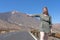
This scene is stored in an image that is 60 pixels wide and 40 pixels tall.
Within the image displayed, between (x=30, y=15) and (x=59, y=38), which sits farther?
(x=59, y=38)

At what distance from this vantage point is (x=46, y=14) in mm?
10102

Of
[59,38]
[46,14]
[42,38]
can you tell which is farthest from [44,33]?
[59,38]

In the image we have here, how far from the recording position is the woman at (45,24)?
32.1ft

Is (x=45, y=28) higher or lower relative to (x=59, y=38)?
lower

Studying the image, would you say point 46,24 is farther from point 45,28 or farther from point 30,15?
point 30,15

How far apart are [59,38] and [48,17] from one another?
1331cm

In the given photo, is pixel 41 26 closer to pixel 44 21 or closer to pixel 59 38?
pixel 44 21

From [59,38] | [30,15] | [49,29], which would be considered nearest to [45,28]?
[49,29]

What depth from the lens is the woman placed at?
9797mm

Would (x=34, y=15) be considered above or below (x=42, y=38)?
above

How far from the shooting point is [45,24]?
997cm

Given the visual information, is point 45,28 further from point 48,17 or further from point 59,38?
point 59,38

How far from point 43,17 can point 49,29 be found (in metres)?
0.55

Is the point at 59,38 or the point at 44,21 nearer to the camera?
the point at 44,21
